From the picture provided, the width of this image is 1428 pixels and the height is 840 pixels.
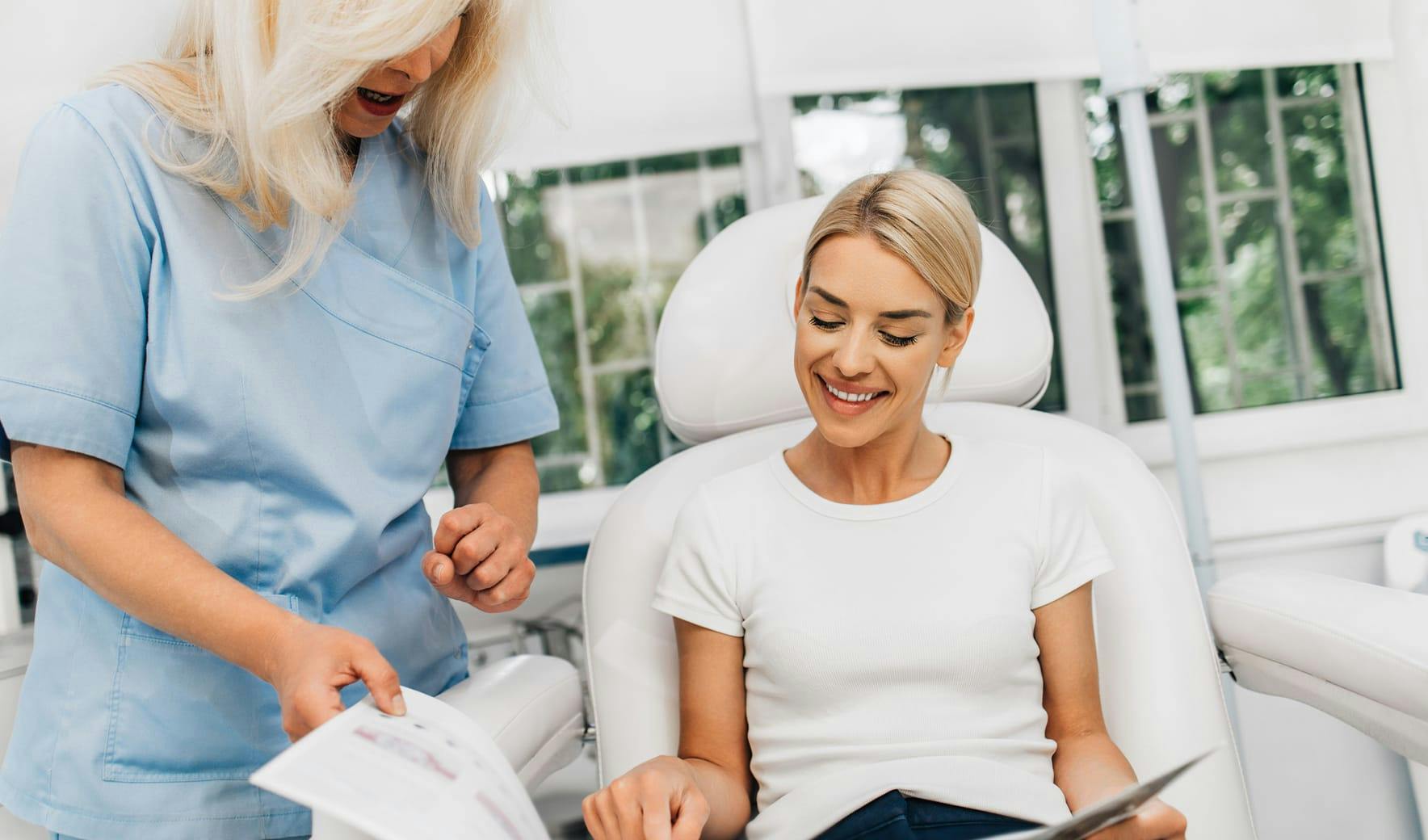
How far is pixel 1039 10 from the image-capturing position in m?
1.79

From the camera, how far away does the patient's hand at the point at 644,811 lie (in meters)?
0.84

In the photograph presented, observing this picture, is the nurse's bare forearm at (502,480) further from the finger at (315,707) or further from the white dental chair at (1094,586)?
the finger at (315,707)

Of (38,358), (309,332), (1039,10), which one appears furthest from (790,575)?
(1039,10)

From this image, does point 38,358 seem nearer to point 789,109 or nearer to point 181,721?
point 181,721

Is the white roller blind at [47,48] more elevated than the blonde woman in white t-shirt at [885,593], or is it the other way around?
the white roller blind at [47,48]

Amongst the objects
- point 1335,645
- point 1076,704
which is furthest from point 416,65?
point 1335,645

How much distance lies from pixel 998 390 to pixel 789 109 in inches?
31.4

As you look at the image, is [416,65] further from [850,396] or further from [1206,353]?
[1206,353]

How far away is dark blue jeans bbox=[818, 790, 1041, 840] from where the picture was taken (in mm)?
876

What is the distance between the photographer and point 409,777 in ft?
2.17

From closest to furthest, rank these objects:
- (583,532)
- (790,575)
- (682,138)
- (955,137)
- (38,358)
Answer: (38,358)
(790,575)
(682,138)
(583,532)
(955,137)

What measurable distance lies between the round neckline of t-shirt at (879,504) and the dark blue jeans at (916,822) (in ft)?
0.91

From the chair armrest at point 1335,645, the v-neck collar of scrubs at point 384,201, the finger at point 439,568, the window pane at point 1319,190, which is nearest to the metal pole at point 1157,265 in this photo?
the chair armrest at point 1335,645

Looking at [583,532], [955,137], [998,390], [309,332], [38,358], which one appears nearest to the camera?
[38,358]
